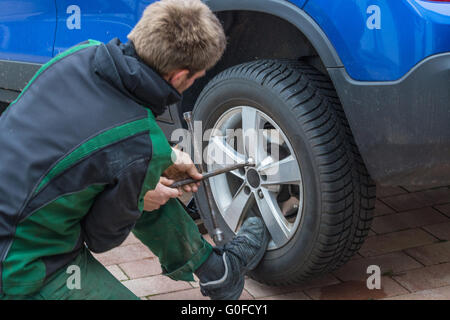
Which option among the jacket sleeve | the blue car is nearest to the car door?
the blue car

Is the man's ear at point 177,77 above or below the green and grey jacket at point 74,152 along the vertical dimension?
above

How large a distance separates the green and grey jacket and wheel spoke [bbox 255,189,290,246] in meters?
0.87

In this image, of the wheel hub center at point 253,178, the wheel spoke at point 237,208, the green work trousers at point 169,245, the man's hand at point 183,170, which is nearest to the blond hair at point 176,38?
the man's hand at point 183,170

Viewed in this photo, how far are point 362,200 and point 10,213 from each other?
132 cm

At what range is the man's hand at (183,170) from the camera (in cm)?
259

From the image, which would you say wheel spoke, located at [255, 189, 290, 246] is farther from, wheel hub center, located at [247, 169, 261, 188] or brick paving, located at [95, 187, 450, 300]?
brick paving, located at [95, 187, 450, 300]

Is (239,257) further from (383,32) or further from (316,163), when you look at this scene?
(383,32)

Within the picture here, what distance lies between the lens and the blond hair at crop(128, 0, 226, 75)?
85.7 inches

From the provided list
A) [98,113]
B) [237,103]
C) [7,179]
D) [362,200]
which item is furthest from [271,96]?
[7,179]

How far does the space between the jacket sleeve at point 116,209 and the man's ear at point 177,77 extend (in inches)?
10.8

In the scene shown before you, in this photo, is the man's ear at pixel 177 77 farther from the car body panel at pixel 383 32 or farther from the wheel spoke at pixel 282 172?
the wheel spoke at pixel 282 172

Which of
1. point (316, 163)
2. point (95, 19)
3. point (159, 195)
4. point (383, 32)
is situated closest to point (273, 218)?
point (316, 163)
